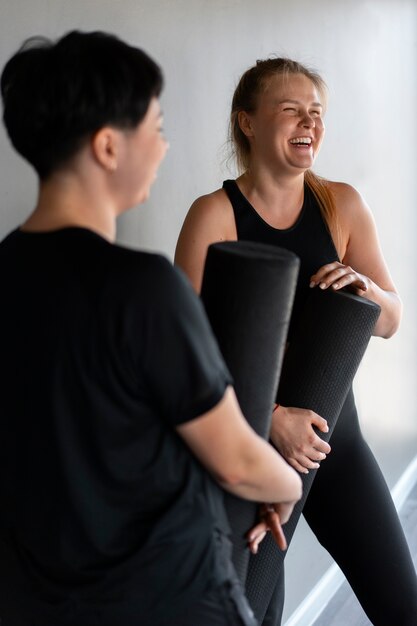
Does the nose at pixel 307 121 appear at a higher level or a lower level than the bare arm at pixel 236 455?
higher

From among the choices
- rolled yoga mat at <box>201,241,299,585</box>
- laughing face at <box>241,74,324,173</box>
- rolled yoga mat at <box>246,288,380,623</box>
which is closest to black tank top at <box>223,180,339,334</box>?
laughing face at <box>241,74,324,173</box>

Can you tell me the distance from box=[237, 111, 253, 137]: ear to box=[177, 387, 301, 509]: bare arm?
976 mm

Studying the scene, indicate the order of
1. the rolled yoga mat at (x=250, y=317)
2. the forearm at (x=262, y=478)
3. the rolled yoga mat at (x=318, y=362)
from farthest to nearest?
the rolled yoga mat at (x=318, y=362)
the rolled yoga mat at (x=250, y=317)
the forearm at (x=262, y=478)

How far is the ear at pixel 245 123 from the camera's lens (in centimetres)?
200

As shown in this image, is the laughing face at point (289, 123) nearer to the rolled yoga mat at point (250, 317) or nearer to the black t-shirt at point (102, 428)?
the rolled yoga mat at point (250, 317)

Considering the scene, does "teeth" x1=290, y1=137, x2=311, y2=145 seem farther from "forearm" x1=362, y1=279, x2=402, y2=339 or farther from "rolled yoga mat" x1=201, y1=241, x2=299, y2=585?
"rolled yoga mat" x1=201, y1=241, x2=299, y2=585

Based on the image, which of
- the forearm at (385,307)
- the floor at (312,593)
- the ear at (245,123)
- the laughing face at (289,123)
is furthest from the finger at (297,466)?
the floor at (312,593)

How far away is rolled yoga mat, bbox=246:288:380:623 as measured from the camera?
5.38ft

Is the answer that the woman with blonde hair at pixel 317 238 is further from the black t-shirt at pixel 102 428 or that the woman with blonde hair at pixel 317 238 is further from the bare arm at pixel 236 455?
the black t-shirt at pixel 102 428

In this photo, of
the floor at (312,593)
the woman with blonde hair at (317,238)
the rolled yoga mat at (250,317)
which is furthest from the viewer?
the floor at (312,593)

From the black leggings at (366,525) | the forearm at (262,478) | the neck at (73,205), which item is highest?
the neck at (73,205)

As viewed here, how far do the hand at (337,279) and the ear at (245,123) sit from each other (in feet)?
1.25

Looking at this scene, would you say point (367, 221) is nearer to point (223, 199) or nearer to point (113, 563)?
point (223, 199)

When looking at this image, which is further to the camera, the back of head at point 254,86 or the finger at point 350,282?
the back of head at point 254,86
